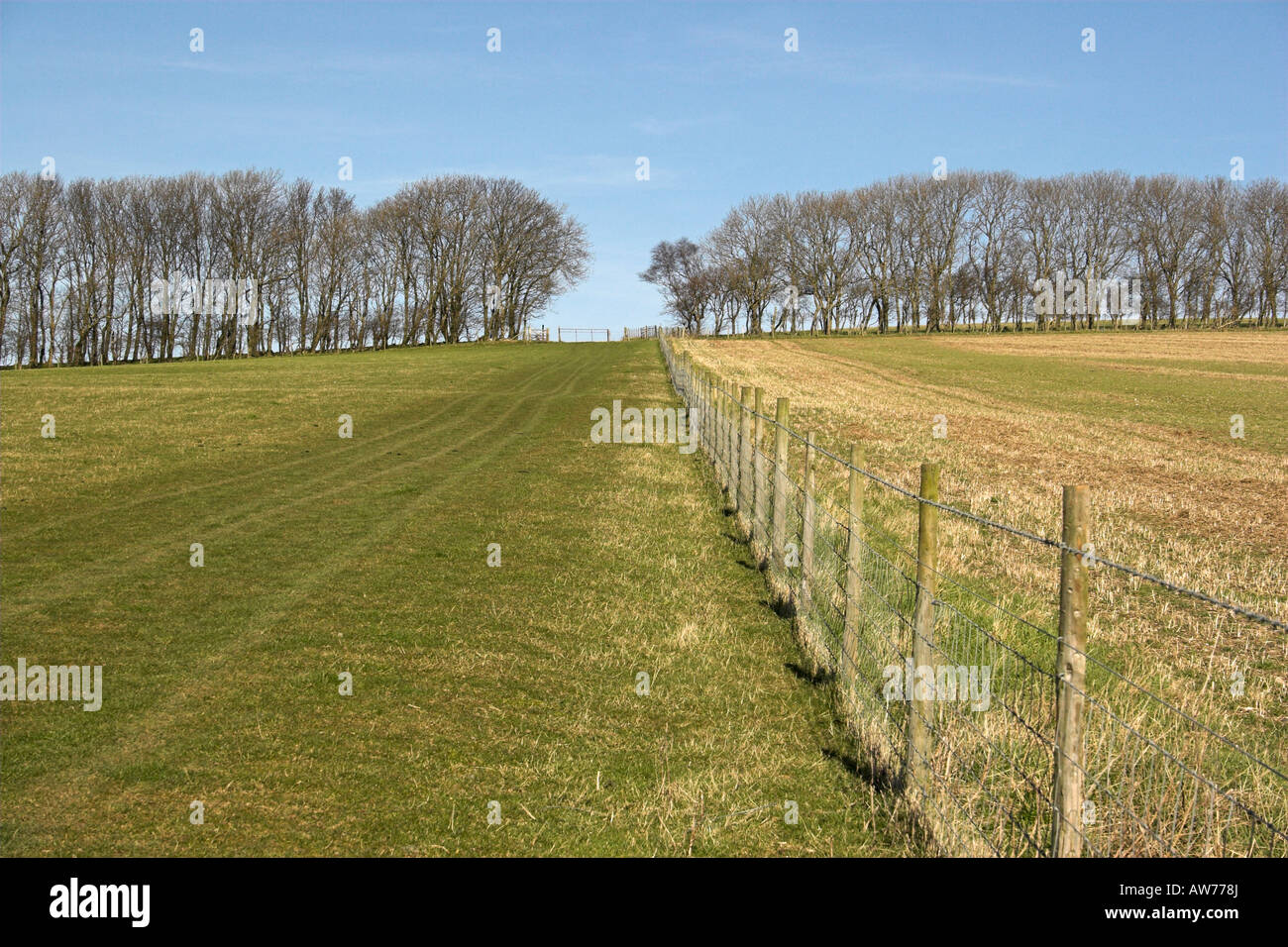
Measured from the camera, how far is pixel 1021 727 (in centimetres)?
600

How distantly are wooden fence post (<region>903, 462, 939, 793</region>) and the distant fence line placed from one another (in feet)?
0.04

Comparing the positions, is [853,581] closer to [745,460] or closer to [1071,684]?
[1071,684]

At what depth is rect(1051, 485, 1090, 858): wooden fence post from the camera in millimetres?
3832

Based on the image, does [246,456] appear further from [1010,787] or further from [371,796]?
[1010,787]

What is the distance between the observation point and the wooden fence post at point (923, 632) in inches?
211

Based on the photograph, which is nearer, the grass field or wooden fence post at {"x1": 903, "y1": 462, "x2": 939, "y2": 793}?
the grass field

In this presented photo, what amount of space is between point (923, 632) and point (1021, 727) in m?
1.11
